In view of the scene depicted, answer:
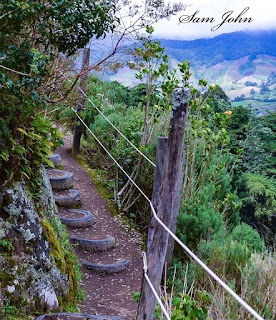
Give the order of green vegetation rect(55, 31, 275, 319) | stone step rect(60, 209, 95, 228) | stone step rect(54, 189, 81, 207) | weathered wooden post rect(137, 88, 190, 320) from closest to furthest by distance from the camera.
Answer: weathered wooden post rect(137, 88, 190, 320)
green vegetation rect(55, 31, 275, 319)
stone step rect(60, 209, 95, 228)
stone step rect(54, 189, 81, 207)

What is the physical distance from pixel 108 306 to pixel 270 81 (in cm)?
7360

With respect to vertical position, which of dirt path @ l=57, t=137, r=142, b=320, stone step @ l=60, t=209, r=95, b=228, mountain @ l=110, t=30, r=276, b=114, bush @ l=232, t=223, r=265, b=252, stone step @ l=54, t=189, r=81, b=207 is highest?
mountain @ l=110, t=30, r=276, b=114

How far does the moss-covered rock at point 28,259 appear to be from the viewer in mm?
2979

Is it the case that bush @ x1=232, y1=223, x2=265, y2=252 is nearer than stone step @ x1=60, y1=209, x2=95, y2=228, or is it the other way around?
bush @ x1=232, y1=223, x2=265, y2=252

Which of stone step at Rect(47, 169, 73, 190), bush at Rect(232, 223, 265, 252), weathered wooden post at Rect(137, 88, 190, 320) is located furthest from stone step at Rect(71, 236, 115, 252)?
weathered wooden post at Rect(137, 88, 190, 320)

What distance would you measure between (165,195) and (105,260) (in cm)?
304

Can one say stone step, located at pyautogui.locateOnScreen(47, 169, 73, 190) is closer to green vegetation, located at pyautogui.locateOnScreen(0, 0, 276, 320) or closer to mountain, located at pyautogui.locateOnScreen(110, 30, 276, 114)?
green vegetation, located at pyautogui.locateOnScreen(0, 0, 276, 320)

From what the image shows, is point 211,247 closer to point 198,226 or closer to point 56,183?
point 198,226

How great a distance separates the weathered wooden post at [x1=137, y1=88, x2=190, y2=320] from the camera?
255cm

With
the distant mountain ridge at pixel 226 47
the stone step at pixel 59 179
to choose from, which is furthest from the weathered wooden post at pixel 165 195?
the distant mountain ridge at pixel 226 47

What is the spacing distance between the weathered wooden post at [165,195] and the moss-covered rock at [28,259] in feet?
3.18

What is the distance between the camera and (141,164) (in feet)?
22.6

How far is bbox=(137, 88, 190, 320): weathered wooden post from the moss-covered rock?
968mm

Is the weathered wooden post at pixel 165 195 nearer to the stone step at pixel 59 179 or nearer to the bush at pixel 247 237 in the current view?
the bush at pixel 247 237
